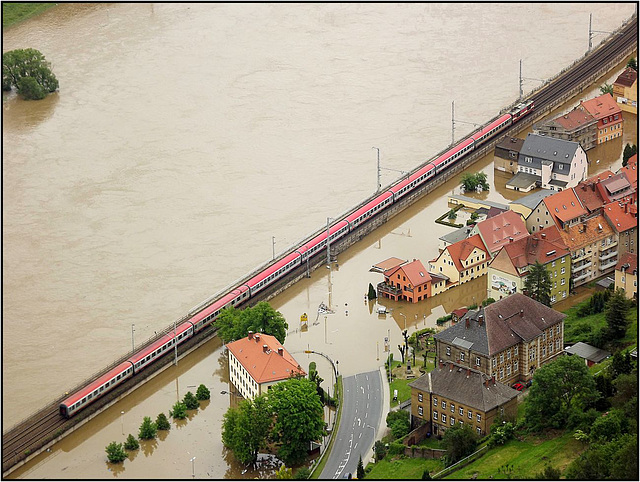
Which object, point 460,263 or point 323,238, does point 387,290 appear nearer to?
point 460,263

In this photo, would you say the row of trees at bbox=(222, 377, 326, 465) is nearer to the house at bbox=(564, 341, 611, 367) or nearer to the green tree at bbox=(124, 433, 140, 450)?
the green tree at bbox=(124, 433, 140, 450)

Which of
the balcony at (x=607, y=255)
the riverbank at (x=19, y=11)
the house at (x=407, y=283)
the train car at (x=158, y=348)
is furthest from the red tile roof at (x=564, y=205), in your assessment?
the riverbank at (x=19, y=11)

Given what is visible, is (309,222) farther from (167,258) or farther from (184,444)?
(184,444)

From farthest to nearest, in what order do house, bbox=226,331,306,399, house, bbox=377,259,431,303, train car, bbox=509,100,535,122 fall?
train car, bbox=509,100,535,122 → house, bbox=377,259,431,303 → house, bbox=226,331,306,399

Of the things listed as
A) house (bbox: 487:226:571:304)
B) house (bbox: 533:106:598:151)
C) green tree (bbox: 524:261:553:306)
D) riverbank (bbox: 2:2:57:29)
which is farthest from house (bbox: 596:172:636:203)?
riverbank (bbox: 2:2:57:29)

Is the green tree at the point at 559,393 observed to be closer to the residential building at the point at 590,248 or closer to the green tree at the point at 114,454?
the residential building at the point at 590,248

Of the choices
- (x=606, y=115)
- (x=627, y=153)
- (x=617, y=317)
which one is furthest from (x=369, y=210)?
(x=617, y=317)
